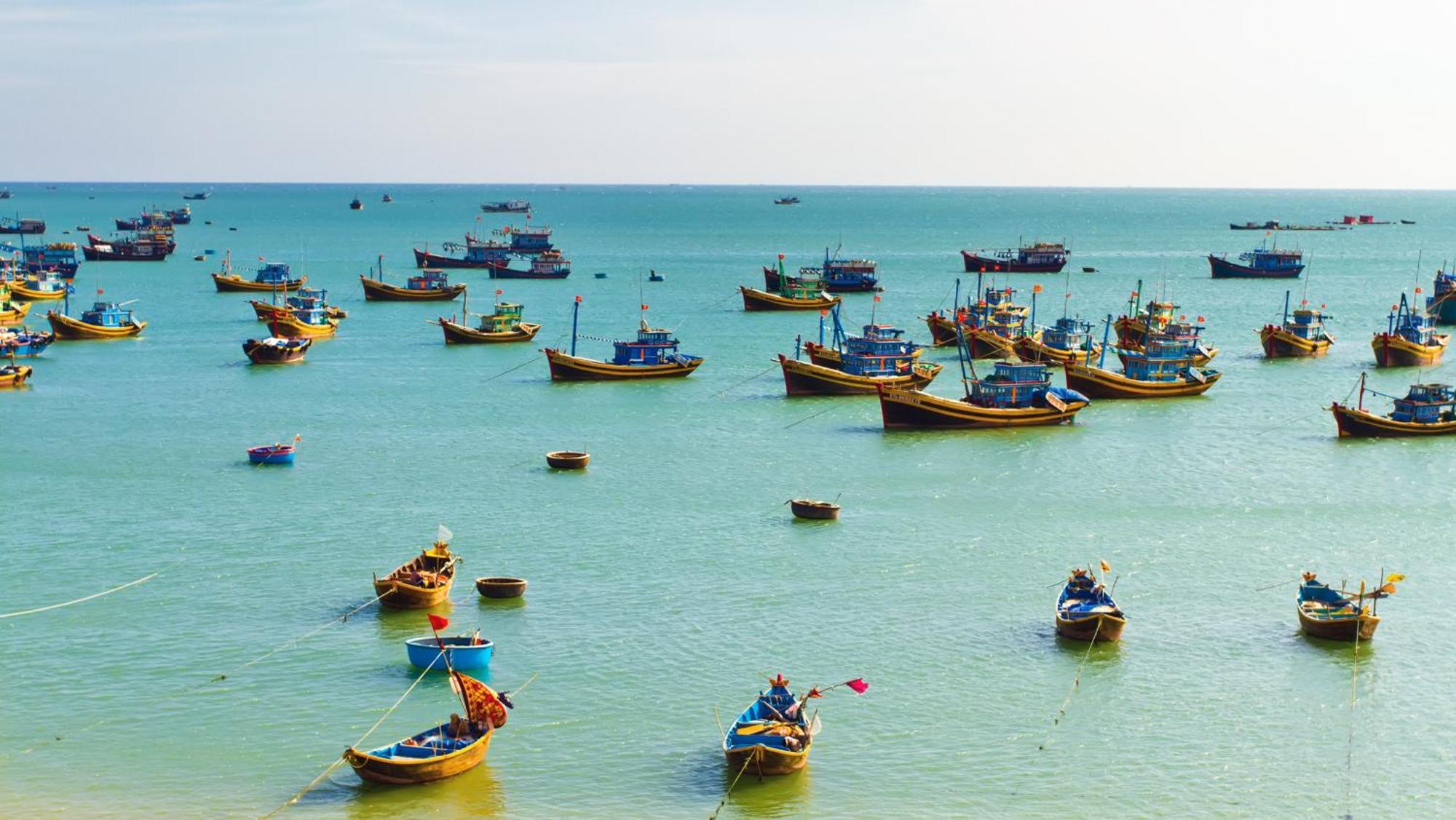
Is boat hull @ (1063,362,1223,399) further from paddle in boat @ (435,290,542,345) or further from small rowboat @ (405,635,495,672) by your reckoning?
small rowboat @ (405,635,495,672)

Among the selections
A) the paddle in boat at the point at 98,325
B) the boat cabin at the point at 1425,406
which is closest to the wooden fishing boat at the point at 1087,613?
the boat cabin at the point at 1425,406

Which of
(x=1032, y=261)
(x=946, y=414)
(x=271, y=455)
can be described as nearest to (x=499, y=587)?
(x=271, y=455)

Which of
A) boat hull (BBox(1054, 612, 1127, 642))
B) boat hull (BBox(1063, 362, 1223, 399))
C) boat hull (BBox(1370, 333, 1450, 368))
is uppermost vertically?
boat hull (BBox(1370, 333, 1450, 368))

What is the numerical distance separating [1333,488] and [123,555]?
49.1m

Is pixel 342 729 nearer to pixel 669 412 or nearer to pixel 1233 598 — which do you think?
pixel 1233 598

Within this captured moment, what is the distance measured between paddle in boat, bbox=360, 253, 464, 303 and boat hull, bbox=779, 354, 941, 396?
2414 inches

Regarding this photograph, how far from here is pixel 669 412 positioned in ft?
280

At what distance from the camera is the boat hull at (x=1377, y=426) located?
75.8m

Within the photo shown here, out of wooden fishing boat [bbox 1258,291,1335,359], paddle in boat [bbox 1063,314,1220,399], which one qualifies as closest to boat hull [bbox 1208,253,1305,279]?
wooden fishing boat [bbox 1258,291,1335,359]

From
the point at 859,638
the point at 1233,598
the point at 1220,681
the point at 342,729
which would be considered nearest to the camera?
the point at 342,729

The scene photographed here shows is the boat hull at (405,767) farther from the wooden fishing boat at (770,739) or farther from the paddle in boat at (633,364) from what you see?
the paddle in boat at (633,364)

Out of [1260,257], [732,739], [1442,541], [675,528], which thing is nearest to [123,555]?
[675,528]

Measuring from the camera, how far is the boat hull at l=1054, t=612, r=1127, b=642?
43500 millimetres

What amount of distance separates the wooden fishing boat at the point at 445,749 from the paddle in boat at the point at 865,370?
177 ft
